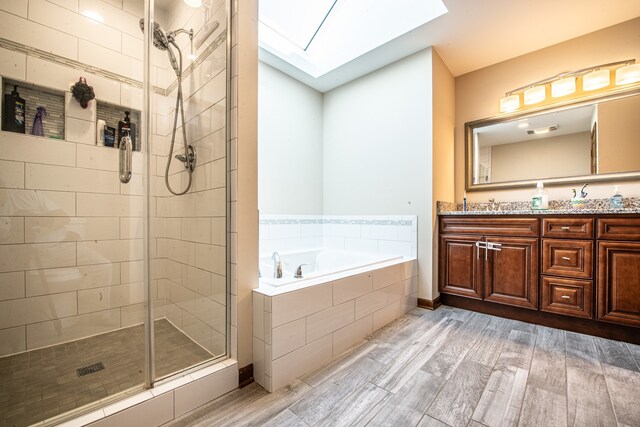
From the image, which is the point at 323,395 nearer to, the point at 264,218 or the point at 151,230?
the point at 151,230

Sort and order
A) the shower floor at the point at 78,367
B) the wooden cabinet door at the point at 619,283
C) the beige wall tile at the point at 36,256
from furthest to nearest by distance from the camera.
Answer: the wooden cabinet door at the point at 619,283, the beige wall tile at the point at 36,256, the shower floor at the point at 78,367

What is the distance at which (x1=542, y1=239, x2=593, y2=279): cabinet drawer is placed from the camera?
1.87 metres

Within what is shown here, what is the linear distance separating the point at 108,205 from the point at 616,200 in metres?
3.72

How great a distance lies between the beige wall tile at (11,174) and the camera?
1462 millimetres

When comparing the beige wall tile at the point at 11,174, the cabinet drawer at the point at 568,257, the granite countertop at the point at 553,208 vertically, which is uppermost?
the beige wall tile at the point at 11,174

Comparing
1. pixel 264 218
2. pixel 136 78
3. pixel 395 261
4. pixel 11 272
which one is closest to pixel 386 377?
pixel 395 261

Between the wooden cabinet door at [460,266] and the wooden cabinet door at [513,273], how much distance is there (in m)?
0.08

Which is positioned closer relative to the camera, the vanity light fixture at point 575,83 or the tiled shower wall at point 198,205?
the tiled shower wall at point 198,205

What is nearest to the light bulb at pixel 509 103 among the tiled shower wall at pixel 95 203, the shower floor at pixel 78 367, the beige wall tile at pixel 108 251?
the tiled shower wall at pixel 95 203

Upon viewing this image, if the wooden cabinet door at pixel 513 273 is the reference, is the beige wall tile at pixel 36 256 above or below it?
above

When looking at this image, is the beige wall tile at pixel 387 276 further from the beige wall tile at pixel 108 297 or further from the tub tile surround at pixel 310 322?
the beige wall tile at pixel 108 297

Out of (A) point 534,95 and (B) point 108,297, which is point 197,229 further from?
(A) point 534,95

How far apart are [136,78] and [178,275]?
1346mm

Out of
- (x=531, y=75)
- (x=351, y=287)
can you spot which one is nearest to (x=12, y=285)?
(x=351, y=287)
